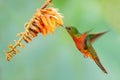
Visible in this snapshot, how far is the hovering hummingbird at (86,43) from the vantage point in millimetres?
1727

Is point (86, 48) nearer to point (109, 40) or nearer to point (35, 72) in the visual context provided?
point (109, 40)

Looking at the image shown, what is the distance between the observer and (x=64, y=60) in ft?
5.85

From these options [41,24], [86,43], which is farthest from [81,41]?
[41,24]

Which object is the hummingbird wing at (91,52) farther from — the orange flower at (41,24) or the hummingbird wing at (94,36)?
the orange flower at (41,24)

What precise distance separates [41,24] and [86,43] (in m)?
0.20

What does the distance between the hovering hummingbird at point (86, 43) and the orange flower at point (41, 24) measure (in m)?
0.08

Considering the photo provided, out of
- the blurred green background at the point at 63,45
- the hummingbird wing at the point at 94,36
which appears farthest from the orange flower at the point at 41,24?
the hummingbird wing at the point at 94,36

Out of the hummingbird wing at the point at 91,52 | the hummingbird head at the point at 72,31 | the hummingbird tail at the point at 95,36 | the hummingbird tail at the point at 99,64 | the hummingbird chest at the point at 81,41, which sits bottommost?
the hummingbird tail at the point at 99,64

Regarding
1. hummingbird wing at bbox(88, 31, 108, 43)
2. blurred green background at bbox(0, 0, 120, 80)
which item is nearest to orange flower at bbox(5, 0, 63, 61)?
blurred green background at bbox(0, 0, 120, 80)

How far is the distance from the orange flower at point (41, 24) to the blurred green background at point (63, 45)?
0.03 metres

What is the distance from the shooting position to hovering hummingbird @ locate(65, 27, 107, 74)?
1727 millimetres

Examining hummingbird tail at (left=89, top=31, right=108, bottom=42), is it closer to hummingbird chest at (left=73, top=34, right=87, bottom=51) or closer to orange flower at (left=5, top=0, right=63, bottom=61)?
hummingbird chest at (left=73, top=34, right=87, bottom=51)

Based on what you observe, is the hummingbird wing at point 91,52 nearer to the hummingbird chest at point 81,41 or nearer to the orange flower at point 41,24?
the hummingbird chest at point 81,41

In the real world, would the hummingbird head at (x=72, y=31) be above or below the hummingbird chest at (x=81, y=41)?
above
